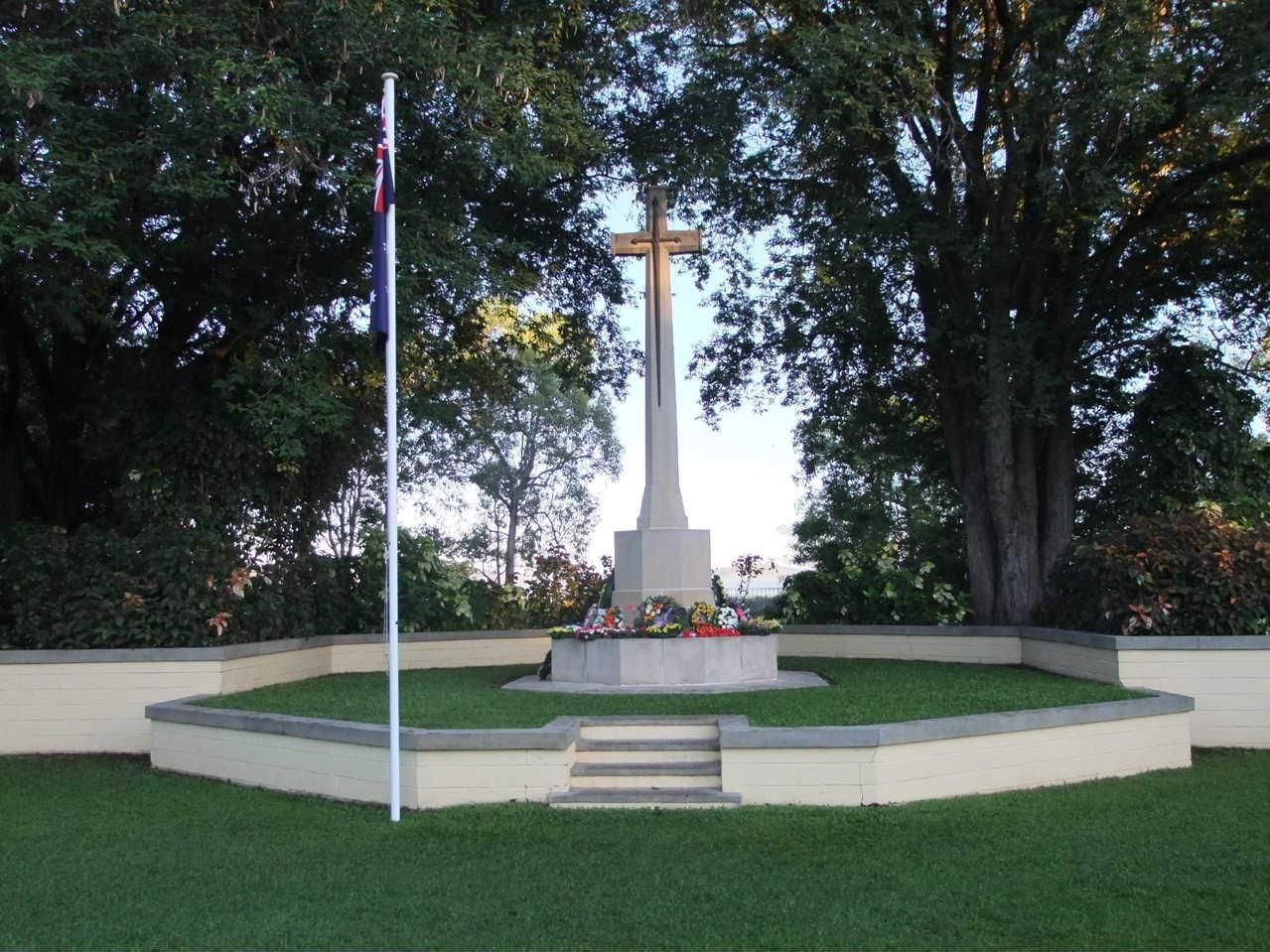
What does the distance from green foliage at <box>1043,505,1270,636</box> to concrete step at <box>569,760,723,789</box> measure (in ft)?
16.8

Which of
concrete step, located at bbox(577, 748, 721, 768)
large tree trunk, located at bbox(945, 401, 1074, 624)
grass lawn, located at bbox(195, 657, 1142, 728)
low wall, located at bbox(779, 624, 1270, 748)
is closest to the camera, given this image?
concrete step, located at bbox(577, 748, 721, 768)

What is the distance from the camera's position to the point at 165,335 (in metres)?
14.4

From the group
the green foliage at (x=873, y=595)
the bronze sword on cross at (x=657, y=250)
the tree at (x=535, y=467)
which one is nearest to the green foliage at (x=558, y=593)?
the green foliage at (x=873, y=595)

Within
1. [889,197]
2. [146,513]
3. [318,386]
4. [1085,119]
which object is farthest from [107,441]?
[1085,119]

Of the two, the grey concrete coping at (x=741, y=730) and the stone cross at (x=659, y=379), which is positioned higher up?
the stone cross at (x=659, y=379)

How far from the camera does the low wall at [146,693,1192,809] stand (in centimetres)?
758

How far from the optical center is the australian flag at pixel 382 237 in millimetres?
7660

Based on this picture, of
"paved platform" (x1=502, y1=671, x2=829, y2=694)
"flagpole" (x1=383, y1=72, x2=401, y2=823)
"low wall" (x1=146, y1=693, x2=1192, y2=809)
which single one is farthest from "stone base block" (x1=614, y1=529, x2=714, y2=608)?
"flagpole" (x1=383, y1=72, x2=401, y2=823)

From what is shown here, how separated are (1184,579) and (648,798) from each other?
6.13 metres

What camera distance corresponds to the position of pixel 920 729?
7.73 meters

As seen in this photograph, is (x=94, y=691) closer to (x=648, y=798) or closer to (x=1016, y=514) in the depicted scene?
(x=648, y=798)

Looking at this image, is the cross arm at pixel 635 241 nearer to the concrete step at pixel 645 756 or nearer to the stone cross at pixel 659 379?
the stone cross at pixel 659 379

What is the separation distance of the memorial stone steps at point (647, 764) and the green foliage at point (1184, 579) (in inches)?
192

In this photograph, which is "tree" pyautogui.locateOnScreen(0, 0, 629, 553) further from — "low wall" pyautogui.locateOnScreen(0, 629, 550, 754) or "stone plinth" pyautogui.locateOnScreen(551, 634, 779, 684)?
"stone plinth" pyautogui.locateOnScreen(551, 634, 779, 684)
